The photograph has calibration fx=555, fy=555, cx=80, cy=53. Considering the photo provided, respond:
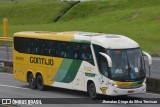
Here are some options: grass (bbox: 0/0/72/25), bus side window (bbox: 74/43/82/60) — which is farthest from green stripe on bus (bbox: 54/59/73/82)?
grass (bbox: 0/0/72/25)

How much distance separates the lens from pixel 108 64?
21.1 meters

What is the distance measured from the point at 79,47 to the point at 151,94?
3611 mm

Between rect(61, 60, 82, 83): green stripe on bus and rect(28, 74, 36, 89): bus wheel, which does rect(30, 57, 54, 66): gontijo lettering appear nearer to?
rect(28, 74, 36, 89): bus wheel

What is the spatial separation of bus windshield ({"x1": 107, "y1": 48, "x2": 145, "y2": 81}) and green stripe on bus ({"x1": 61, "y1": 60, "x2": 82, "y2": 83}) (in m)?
2.07

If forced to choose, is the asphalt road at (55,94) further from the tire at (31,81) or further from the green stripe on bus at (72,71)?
the green stripe on bus at (72,71)

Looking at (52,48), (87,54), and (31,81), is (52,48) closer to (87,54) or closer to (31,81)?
(31,81)

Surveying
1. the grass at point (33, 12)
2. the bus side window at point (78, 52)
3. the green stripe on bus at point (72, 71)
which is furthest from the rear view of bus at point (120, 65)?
the grass at point (33, 12)

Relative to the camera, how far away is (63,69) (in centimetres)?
2406

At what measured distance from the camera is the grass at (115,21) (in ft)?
165

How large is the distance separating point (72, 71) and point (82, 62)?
33.5 inches

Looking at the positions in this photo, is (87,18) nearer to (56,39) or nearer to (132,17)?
(132,17)

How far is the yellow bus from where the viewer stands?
70.3 ft

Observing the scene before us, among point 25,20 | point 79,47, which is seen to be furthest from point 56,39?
point 25,20

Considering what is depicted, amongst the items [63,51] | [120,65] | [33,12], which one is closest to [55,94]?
[63,51]
